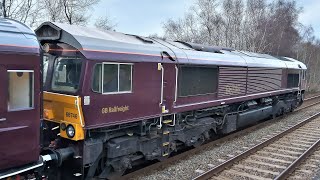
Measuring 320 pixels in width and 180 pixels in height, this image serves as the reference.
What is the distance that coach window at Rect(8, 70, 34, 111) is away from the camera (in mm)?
5320

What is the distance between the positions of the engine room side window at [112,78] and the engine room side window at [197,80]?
2.16 m

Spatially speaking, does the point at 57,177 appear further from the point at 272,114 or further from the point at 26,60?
the point at 272,114

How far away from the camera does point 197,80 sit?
33.0 ft

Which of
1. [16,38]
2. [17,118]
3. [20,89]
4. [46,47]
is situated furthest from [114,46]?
[17,118]

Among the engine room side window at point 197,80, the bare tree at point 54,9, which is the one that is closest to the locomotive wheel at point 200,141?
the engine room side window at point 197,80

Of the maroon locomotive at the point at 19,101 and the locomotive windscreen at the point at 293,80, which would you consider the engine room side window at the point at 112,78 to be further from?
the locomotive windscreen at the point at 293,80

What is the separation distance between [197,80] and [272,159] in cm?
316

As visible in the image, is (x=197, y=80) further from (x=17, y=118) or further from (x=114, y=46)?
(x=17, y=118)

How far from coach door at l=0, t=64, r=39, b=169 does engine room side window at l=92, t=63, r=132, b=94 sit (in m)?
1.42

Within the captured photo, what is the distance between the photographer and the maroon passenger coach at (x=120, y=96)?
21.9 ft

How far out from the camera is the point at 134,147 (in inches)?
309

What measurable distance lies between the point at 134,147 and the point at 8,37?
149 inches

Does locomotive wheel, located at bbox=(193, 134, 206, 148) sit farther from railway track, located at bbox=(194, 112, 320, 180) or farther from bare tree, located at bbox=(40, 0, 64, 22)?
bare tree, located at bbox=(40, 0, 64, 22)

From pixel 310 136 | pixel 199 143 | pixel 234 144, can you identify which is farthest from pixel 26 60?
pixel 310 136
